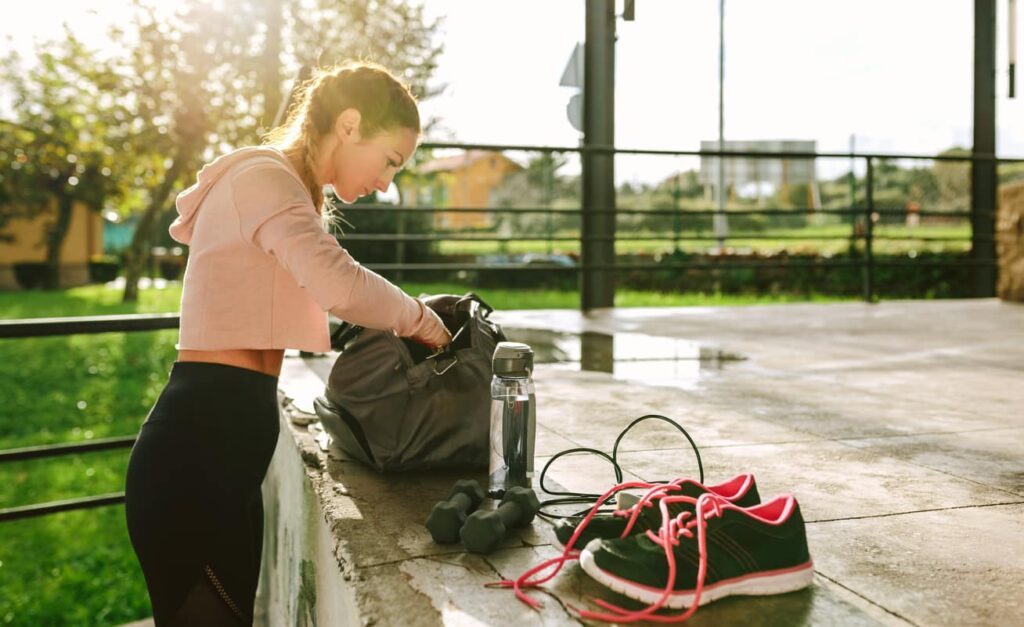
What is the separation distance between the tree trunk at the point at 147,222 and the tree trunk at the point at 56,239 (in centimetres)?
1129

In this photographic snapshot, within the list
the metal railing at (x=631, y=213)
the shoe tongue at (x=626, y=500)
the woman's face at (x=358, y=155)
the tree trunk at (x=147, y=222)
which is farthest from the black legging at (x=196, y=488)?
the tree trunk at (x=147, y=222)

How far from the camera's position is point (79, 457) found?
10492mm

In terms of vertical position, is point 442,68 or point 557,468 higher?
point 442,68

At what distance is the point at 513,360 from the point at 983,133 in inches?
326

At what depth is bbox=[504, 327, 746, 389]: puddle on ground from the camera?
3934 mm

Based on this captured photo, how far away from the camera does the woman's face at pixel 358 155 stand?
2.01 metres

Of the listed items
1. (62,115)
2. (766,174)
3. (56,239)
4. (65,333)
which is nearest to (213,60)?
(62,115)

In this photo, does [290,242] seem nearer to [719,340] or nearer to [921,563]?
[921,563]

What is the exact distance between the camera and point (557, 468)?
7.59 feet

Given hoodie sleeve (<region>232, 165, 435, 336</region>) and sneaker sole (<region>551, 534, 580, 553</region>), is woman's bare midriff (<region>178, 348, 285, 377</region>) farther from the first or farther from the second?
sneaker sole (<region>551, 534, 580, 553</region>)

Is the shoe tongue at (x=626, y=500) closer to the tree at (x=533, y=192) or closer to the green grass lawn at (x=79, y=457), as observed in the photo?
the green grass lawn at (x=79, y=457)

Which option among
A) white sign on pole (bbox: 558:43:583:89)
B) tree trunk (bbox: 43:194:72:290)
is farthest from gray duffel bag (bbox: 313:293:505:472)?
tree trunk (bbox: 43:194:72:290)

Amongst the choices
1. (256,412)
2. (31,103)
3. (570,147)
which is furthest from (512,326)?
(31,103)

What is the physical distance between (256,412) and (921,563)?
135cm
